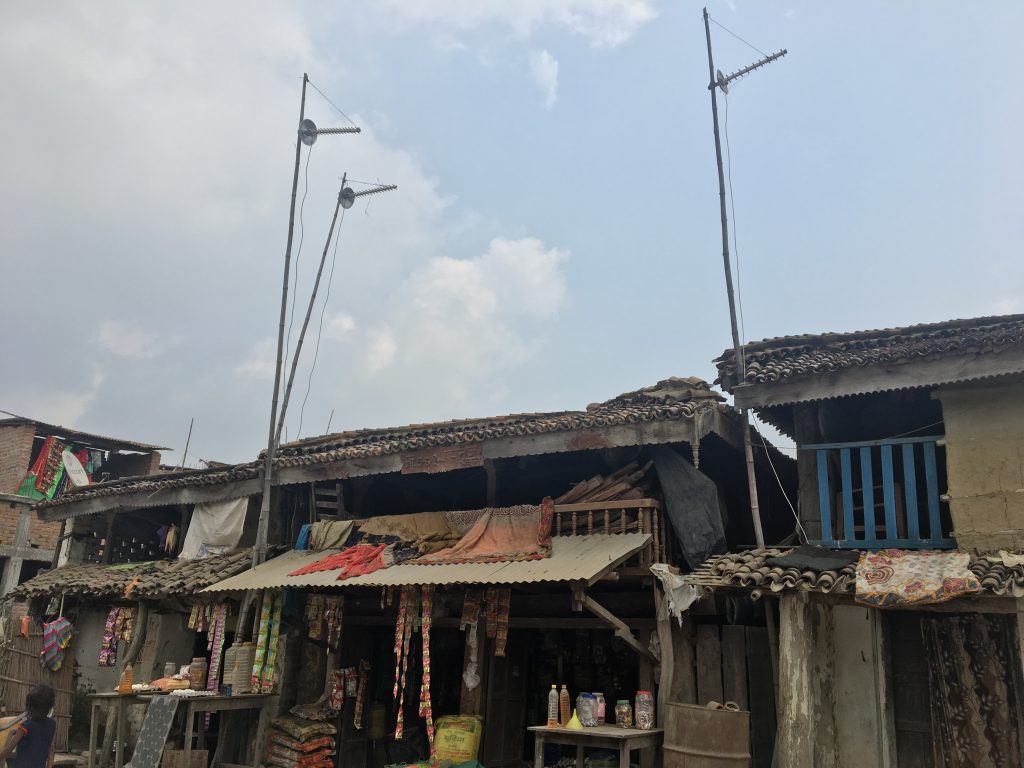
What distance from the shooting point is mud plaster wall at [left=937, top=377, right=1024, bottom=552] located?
8.32 metres

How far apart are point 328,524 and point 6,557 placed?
18.4m

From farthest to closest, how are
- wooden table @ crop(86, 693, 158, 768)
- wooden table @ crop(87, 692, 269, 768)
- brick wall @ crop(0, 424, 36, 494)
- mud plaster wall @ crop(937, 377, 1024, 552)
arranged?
1. brick wall @ crop(0, 424, 36, 494)
2. wooden table @ crop(86, 693, 158, 768)
3. wooden table @ crop(87, 692, 269, 768)
4. mud plaster wall @ crop(937, 377, 1024, 552)

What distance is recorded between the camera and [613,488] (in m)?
10.6

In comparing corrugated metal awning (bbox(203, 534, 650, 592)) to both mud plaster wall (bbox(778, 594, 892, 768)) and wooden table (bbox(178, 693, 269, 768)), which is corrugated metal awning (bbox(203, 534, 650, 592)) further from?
mud plaster wall (bbox(778, 594, 892, 768))

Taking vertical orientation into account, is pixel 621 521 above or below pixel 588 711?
above

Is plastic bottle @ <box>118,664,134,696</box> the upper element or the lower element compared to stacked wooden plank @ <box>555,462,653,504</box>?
lower

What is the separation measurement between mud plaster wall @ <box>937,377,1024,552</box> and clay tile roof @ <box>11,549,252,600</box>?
429 inches

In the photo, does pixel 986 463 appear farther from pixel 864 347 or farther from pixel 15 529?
pixel 15 529

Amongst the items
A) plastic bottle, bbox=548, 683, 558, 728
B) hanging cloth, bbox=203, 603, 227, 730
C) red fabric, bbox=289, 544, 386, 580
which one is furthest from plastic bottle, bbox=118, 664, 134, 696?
plastic bottle, bbox=548, 683, 558, 728

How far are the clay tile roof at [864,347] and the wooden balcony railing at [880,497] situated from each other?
1003mm

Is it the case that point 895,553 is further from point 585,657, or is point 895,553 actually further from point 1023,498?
point 585,657

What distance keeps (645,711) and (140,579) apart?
9.84 metres

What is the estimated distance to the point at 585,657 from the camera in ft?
43.1

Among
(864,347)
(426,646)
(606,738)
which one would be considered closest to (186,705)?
(426,646)
